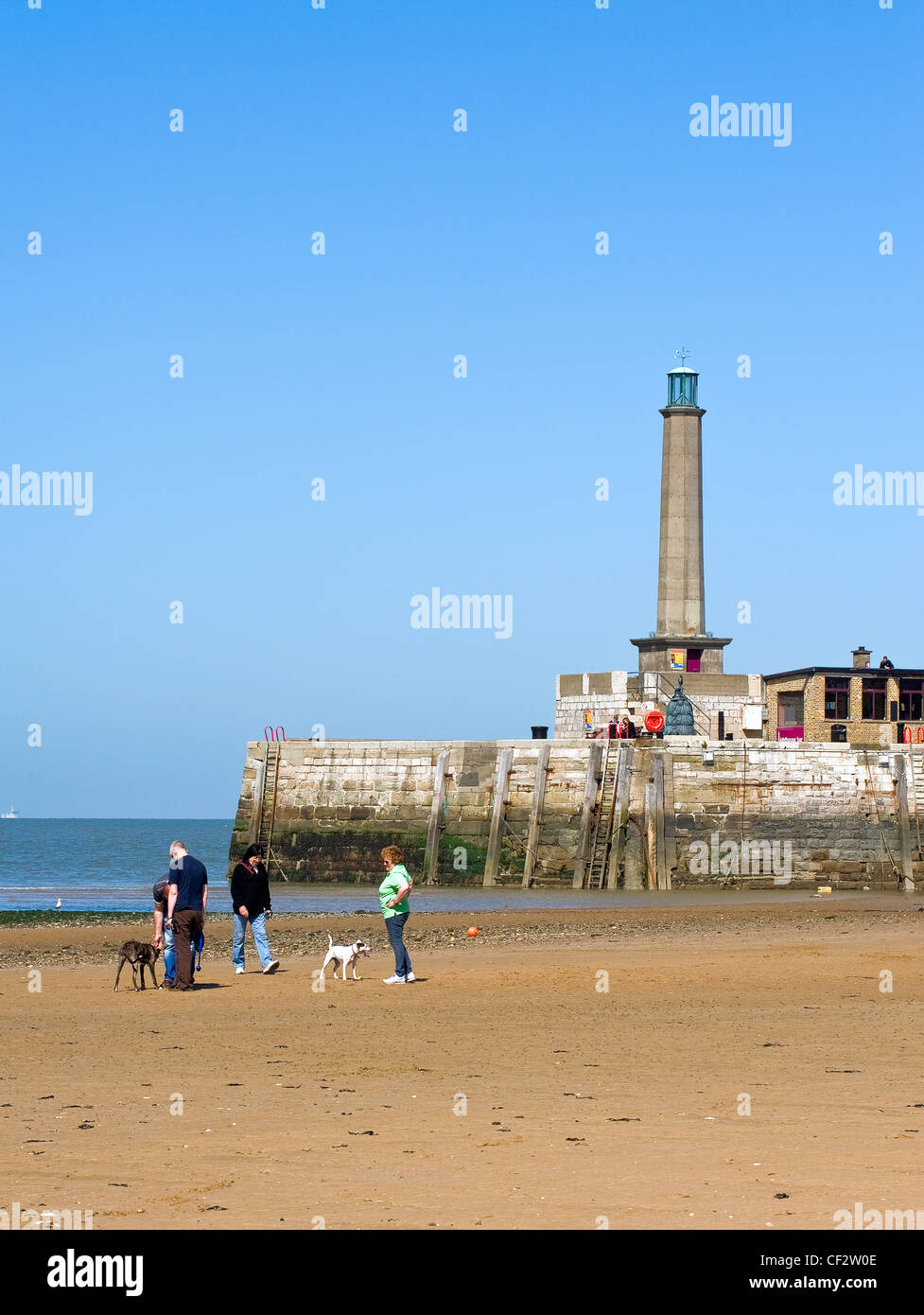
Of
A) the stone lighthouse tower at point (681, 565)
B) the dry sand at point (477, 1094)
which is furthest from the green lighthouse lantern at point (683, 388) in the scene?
the dry sand at point (477, 1094)

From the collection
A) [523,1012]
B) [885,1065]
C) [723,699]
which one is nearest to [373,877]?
[723,699]

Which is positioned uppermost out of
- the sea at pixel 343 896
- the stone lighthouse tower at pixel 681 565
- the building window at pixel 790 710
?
the stone lighthouse tower at pixel 681 565

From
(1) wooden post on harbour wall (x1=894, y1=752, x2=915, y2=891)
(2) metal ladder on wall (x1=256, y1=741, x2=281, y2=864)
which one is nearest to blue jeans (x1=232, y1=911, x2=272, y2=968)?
(1) wooden post on harbour wall (x1=894, y1=752, x2=915, y2=891)

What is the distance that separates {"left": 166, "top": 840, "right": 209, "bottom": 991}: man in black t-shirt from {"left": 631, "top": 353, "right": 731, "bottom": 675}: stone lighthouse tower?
41.6 meters

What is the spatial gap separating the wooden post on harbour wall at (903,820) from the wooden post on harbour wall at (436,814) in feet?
42.6

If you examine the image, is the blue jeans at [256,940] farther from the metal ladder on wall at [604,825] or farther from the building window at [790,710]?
the building window at [790,710]

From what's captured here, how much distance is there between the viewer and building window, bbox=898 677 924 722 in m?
54.5

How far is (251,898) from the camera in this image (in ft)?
62.8

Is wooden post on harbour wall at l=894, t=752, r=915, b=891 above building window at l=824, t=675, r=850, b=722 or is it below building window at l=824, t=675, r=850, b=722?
below

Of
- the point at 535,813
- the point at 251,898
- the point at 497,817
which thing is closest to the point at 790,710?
the point at 535,813

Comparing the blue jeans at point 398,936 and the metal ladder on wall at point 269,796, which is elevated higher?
the metal ladder on wall at point 269,796

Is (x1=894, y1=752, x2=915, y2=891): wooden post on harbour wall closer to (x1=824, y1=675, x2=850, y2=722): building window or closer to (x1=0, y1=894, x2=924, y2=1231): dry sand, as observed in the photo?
(x1=824, y1=675, x2=850, y2=722): building window

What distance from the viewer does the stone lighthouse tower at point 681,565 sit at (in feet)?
193
